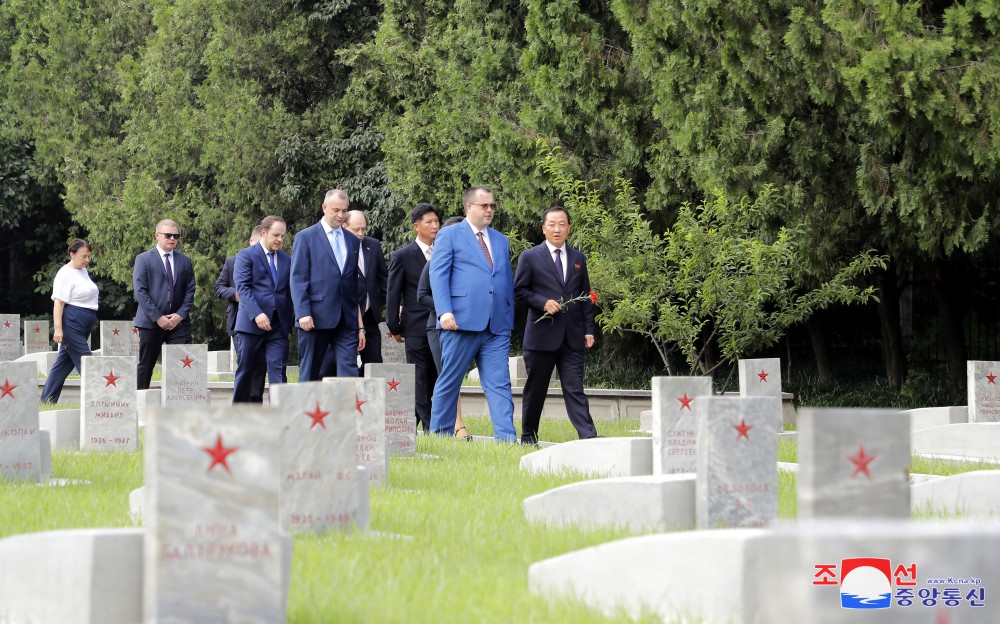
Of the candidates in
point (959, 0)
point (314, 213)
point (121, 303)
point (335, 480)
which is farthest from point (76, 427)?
point (121, 303)

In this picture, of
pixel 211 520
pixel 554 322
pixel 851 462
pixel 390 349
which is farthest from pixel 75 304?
pixel 851 462

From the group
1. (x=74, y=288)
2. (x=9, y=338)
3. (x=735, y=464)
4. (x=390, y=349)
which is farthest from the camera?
(x=9, y=338)

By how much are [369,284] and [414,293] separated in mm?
660

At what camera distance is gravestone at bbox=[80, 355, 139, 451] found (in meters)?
11.1

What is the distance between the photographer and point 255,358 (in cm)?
1391

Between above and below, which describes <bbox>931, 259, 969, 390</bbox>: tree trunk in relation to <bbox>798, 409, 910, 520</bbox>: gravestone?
above

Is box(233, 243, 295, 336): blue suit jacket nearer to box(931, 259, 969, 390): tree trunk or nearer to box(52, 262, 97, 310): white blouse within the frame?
box(52, 262, 97, 310): white blouse

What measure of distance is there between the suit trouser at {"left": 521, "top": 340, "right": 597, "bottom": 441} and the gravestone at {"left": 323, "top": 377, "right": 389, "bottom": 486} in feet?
12.0

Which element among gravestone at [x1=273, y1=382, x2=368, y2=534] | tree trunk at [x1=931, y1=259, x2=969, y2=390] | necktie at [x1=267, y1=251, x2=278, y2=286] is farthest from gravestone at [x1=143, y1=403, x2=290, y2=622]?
tree trunk at [x1=931, y1=259, x2=969, y2=390]

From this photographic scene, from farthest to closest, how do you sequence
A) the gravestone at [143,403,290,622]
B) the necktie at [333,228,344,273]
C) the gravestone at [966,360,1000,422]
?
the gravestone at [966,360,1000,422]
the necktie at [333,228,344,273]
the gravestone at [143,403,290,622]

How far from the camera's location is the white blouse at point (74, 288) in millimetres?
15945

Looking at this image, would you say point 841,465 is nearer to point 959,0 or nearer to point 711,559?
point 711,559

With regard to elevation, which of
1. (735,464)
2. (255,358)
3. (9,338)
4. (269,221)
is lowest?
(735,464)

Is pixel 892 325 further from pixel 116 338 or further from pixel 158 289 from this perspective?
pixel 116 338
